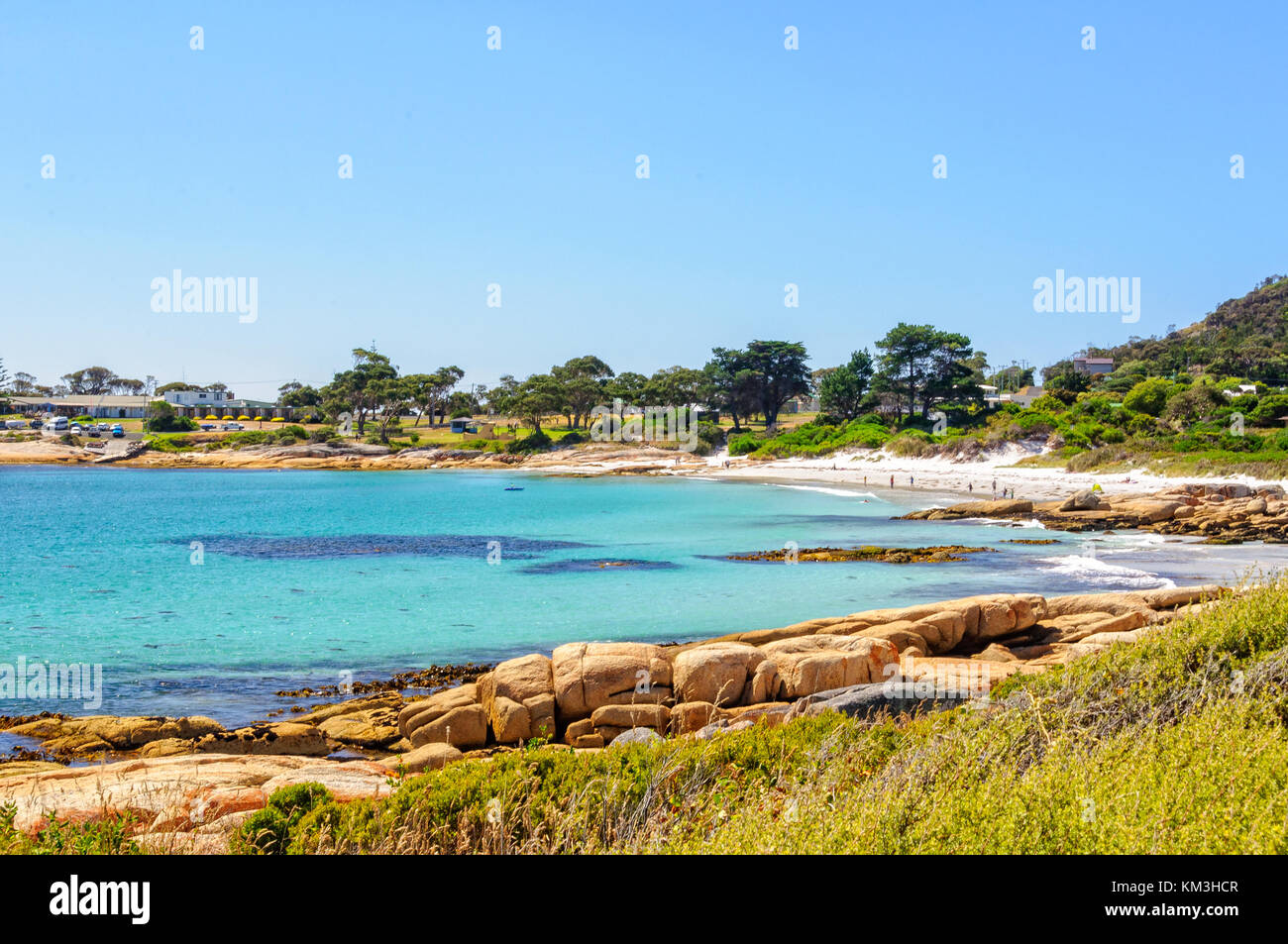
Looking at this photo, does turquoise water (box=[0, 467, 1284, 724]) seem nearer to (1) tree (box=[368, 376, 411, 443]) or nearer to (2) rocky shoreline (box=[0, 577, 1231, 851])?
(2) rocky shoreline (box=[0, 577, 1231, 851])

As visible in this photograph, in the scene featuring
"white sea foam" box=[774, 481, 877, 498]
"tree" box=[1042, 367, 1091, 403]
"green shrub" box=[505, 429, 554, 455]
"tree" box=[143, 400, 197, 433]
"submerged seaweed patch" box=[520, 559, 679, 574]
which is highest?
"tree" box=[1042, 367, 1091, 403]

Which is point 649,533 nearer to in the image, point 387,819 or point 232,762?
point 232,762

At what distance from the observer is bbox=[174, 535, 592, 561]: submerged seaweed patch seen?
3769 centimetres

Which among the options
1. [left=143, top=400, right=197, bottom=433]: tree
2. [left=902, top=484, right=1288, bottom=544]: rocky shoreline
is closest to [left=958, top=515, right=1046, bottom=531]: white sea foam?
[left=902, top=484, right=1288, bottom=544]: rocky shoreline

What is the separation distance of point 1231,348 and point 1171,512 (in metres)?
88.9

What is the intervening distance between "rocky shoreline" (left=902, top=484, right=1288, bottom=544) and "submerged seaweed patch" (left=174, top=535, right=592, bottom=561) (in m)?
22.6

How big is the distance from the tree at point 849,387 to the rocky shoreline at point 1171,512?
52.4 meters

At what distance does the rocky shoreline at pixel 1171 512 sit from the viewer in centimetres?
3891

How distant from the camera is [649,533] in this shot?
146 feet

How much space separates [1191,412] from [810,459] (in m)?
34.7

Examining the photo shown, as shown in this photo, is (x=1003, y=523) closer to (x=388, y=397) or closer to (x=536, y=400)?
(x=536, y=400)
